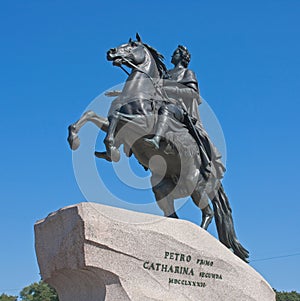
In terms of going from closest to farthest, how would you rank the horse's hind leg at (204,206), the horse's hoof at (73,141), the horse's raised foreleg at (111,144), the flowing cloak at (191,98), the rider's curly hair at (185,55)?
the horse's hoof at (73,141), the horse's raised foreleg at (111,144), the horse's hind leg at (204,206), the flowing cloak at (191,98), the rider's curly hair at (185,55)

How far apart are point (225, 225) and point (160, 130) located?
2557 millimetres

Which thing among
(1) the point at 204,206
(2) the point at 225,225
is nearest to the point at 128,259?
(1) the point at 204,206

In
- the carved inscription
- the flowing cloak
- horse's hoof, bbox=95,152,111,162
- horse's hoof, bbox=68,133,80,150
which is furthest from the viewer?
the flowing cloak

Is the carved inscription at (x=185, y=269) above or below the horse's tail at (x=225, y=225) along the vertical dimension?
below

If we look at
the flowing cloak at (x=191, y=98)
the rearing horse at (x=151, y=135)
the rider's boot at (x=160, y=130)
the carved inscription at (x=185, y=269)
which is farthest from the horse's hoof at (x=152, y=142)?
the carved inscription at (x=185, y=269)

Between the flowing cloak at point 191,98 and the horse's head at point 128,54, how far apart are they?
99 cm

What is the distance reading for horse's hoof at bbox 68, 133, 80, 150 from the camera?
8227 millimetres

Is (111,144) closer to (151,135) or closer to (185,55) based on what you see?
(151,135)

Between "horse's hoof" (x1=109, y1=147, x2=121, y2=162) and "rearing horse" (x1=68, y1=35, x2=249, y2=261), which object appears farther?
"rearing horse" (x1=68, y1=35, x2=249, y2=261)

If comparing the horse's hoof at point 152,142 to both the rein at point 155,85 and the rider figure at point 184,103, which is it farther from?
the rein at point 155,85

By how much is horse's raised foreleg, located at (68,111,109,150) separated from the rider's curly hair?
3131 mm

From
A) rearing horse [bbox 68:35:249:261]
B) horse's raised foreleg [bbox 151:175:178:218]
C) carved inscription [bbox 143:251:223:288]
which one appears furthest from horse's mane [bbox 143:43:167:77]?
carved inscription [bbox 143:251:223:288]

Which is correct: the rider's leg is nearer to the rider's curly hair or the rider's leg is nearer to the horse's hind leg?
the horse's hind leg

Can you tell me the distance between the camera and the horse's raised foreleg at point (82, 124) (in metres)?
8.25
